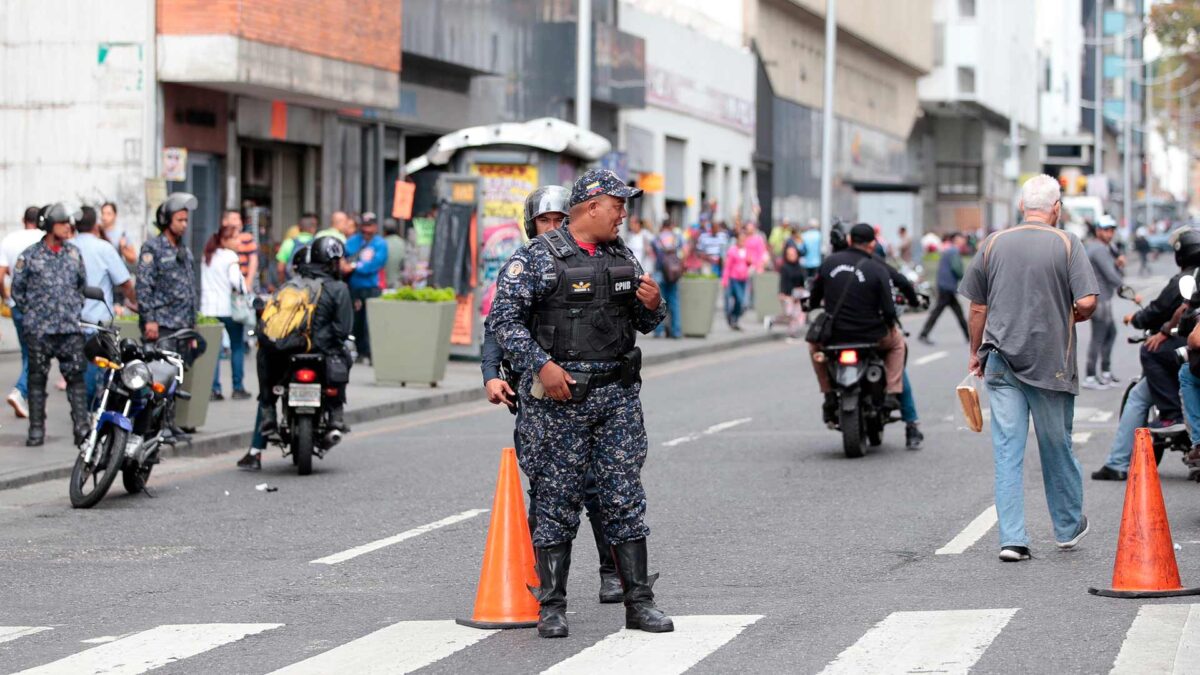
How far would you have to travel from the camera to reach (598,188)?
26.3 ft

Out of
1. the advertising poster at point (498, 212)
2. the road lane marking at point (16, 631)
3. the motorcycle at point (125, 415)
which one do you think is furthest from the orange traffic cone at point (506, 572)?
the advertising poster at point (498, 212)

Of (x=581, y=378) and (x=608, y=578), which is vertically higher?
(x=581, y=378)

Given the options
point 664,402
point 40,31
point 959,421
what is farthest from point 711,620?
point 40,31

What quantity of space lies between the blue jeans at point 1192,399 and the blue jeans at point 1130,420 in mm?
1484

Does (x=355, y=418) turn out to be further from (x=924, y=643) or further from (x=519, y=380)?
(x=924, y=643)

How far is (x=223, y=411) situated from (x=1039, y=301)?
988 cm

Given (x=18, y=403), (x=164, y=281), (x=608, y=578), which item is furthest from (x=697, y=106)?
(x=608, y=578)

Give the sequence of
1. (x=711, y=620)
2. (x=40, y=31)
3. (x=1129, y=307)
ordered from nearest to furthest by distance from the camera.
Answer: (x=711, y=620), (x=40, y=31), (x=1129, y=307)

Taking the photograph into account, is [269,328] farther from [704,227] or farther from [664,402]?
[704,227]

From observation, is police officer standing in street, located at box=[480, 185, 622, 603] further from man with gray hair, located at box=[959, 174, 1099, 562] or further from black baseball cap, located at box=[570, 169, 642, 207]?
man with gray hair, located at box=[959, 174, 1099, 562]

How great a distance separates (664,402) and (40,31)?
9.79m

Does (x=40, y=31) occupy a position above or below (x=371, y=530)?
above

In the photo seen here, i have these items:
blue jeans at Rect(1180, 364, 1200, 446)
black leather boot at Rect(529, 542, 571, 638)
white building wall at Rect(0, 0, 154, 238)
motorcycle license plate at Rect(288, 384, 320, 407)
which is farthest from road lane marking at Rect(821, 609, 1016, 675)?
white building wall at Rect(0, 0, 154, 238)

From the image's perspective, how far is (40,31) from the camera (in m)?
25.3
